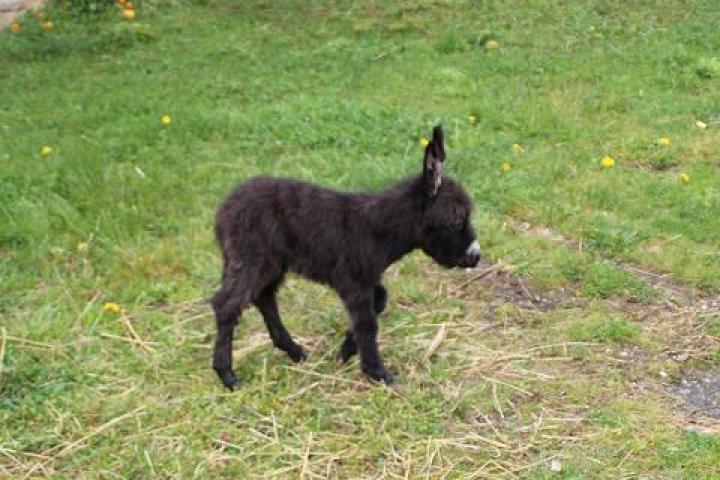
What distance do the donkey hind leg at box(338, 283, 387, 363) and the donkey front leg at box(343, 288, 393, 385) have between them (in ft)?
0.69

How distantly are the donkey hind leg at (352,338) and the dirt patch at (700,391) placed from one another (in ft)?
5.67

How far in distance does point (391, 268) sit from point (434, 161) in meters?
1.87

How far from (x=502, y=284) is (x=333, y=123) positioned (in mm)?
3088

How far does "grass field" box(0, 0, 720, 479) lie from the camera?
5.16 metres

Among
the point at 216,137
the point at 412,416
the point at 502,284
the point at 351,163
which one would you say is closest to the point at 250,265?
the point at 412,416

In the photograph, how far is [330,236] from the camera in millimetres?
5488

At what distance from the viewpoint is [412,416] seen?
530 cm

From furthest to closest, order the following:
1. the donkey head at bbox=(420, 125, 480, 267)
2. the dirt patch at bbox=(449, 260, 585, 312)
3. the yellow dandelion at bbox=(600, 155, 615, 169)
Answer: the yellow dandelion at bbox=(600, 155, 615, 169) < the dirt patch at bbox=(449, 260, 585, 312) < the donkey head at bbox=(420, 125, 480, 267)

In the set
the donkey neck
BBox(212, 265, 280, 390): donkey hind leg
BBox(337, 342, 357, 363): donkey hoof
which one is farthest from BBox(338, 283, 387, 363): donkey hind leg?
BBox(212, 265, 280, 390): donkey hind leg

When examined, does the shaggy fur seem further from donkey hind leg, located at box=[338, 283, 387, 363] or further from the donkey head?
donkey hind leg, located at box=[338, 283, 387, 363]

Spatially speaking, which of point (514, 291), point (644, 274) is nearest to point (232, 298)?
point (514, 291)

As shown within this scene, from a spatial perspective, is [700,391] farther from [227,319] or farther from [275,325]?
[227,319]

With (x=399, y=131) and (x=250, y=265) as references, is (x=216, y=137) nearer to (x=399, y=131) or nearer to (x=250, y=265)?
(x=399, y=131)

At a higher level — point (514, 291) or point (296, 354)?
point (296, 354)
